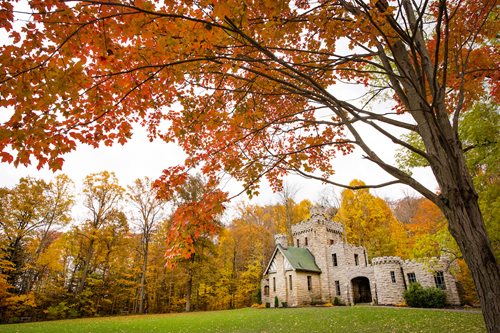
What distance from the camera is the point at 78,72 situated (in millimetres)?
3047

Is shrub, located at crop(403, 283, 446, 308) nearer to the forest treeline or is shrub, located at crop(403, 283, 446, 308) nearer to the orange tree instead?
the forest treeline

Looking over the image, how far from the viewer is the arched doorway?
82.1 feet

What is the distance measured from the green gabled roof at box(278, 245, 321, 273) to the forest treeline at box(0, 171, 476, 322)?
5747 mm

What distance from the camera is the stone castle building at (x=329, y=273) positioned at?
21.3 m

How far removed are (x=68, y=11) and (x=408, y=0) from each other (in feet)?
14.8

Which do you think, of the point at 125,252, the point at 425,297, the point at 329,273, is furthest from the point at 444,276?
the point at 125,252

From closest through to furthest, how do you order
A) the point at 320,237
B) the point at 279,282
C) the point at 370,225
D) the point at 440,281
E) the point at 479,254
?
the point at 479,254 → the point at 440,281 → the point at 279,282 → the point at 320,237 → the point at 370,225

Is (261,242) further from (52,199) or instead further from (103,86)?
(103,86)

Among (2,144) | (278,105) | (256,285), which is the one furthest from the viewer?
(256,285)

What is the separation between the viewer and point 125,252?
1042 inches

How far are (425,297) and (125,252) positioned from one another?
25556 mm

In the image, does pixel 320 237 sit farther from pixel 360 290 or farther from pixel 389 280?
pixel 389 280

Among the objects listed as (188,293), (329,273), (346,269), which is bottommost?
(188,293)

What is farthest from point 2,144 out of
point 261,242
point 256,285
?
point 261,242
